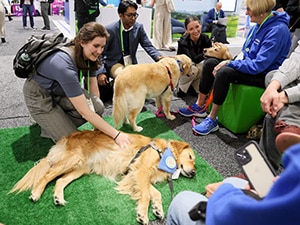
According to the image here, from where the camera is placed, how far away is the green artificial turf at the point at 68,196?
1826mm

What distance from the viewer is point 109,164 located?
2227 millimetres

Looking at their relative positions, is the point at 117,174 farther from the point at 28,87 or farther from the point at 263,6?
the point at 263,6

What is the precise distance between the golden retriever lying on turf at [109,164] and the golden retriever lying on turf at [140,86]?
0.57 metres

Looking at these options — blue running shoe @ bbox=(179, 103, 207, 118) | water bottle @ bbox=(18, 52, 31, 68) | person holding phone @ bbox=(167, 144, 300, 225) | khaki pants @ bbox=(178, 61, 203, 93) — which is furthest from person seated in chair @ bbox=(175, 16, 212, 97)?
person holding phone @ bbox=(167, 144, 300, 225)

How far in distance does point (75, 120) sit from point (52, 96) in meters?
0.31

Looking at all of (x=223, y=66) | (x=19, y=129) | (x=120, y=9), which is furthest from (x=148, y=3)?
(x=19, y=129)

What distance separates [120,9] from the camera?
3.31m

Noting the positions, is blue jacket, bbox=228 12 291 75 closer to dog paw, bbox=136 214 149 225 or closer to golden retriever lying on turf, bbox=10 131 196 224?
golden retriever lying on turf, bbox=10 131 196 224

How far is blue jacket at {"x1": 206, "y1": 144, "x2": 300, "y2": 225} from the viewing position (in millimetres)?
485

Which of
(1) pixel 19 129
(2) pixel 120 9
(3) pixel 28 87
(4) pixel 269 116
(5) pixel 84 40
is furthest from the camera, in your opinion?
(2) pixel 120 9

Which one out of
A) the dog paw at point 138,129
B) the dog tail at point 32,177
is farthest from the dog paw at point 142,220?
the dog paw at point 138,129

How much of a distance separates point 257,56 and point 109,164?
5.54 feet

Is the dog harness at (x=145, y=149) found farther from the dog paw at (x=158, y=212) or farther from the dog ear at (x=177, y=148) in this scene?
the dog paw at (x=158, y=212)

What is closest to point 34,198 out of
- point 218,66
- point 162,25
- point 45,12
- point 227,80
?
point 227,80
